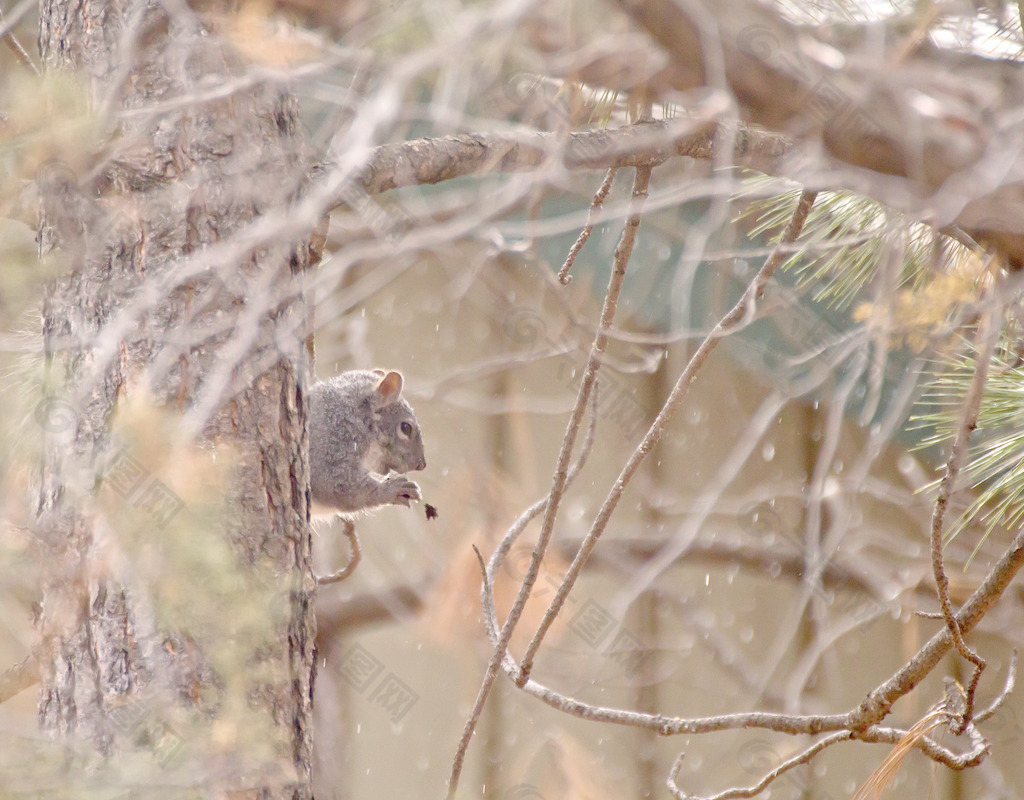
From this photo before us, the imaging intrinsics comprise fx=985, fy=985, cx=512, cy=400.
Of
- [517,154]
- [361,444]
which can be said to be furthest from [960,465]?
[361,444]

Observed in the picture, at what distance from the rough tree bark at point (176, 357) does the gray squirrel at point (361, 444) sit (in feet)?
3.25

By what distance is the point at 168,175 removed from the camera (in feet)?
3.92

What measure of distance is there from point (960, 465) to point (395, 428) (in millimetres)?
1571

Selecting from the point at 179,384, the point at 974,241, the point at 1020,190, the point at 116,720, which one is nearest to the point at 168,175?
the point at 179,384

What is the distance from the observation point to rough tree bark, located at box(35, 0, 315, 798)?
3.51 ft

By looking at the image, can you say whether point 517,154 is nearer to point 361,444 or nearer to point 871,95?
point 871,95

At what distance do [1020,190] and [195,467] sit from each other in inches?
37.2

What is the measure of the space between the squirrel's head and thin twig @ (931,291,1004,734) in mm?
1476

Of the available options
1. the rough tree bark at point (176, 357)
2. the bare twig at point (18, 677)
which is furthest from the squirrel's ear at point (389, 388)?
the bare twig at point (18, 677)

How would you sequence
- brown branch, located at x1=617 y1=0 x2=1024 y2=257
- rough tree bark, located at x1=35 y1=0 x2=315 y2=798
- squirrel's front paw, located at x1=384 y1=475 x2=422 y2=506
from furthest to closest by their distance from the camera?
squirrel's front paw, located at x1=384 y1=475 x2=422 y2=506
rough tree bark, located at x1=35 y1=0 x2=315 y2=798
brown branch, located at x1=617 y1=0 x2=1024 y2=257

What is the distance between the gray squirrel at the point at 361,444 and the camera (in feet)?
7.51

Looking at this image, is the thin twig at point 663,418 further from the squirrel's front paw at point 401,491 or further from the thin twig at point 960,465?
the squirrel's front paw at point 401,491

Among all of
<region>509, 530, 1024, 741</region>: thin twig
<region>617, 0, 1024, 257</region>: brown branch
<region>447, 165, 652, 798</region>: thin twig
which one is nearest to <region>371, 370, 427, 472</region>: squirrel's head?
<region>447, 165, 652, 798</region>: thin twig

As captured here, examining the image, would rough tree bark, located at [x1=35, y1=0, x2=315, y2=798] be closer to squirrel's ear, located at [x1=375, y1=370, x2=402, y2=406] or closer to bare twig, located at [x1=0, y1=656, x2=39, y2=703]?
bare twig, located at [x1=0, y1=656, x2=39, y2=703]
